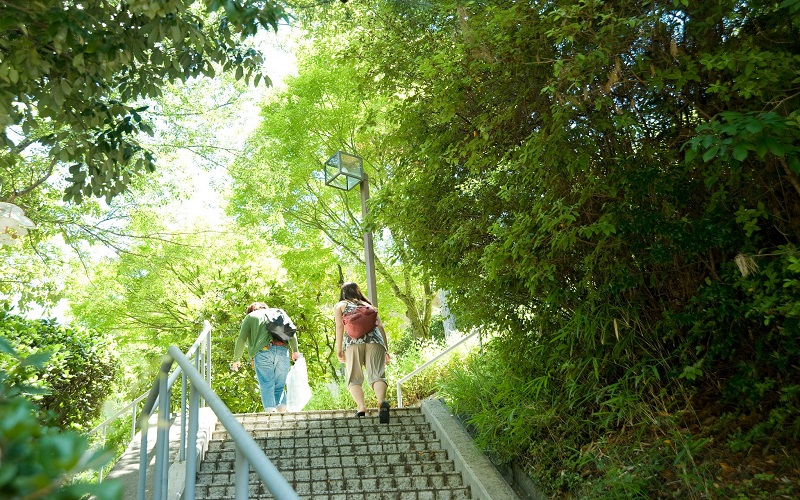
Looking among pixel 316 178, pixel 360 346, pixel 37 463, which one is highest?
pixel 316 178

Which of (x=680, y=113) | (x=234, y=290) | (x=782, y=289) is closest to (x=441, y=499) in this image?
(x=782, y=289)

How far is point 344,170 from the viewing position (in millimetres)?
9555

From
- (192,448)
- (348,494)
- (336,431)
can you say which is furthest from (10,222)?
(336,431)

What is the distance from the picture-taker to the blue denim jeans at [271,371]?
832 cm

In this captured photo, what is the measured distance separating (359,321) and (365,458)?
5.61 ft

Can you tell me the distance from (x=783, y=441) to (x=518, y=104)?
2.93 m

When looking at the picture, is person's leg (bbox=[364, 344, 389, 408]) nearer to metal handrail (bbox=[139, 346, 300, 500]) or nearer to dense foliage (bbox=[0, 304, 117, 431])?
dense foliage (bbox=[0, 304, 117, 431])

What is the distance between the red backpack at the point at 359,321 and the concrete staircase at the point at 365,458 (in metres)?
0.92

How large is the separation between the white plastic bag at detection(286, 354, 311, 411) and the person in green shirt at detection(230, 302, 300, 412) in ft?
1.17

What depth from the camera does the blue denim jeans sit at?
832 centimetres

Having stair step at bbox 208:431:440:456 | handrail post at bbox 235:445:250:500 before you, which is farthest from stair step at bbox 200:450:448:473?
handrail post at bbox 235:445:250:500

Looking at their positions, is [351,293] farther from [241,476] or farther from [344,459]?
[241,476]

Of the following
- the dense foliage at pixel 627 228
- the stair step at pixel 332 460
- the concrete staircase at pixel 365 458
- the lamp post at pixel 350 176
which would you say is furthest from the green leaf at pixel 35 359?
the lamp post at pixel 350 176

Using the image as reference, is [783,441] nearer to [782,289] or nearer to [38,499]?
[782,289]
